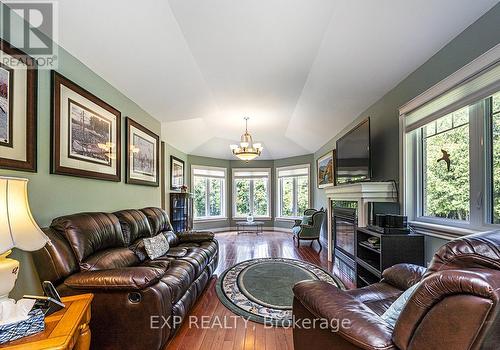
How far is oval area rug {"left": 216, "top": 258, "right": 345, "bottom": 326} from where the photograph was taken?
2.50 meters

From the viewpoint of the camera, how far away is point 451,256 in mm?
980

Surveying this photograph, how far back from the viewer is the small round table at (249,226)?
24.4ft

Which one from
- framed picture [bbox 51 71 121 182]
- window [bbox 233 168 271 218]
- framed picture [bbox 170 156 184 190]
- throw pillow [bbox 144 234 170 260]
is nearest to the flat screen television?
throw pillow [bbox 144 234 170 260]

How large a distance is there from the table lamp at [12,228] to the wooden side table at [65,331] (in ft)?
0.83

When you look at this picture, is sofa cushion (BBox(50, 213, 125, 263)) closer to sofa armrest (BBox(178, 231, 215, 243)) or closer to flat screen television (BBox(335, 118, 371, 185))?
sofa armrest (BBox(178, 231, 215, 243))

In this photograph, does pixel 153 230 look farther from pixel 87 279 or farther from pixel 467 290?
pixel 467 290

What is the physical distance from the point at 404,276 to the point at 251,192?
6.52 metres

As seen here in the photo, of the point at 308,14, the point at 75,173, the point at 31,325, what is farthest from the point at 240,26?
the point at 31,325

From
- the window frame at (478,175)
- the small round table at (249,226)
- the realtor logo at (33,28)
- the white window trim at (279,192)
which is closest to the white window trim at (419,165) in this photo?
the window frame at (478,175)

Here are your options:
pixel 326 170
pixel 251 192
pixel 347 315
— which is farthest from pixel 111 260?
pixel 251 192

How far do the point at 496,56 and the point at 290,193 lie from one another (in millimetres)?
6394

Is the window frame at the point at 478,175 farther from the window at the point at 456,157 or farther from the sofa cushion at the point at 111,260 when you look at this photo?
the sofa cushion at the point at 111,260

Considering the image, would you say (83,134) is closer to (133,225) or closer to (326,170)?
(133,225)

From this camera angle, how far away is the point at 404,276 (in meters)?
1.80
